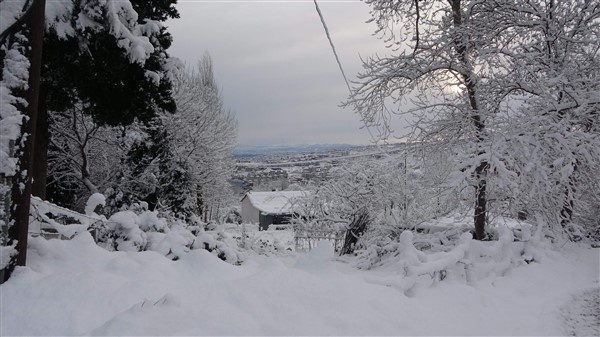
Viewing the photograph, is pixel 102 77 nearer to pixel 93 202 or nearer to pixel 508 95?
pixel 93 202

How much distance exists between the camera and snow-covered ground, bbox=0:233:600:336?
303cm

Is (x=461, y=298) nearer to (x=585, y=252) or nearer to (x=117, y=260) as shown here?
(x=117, y=260)

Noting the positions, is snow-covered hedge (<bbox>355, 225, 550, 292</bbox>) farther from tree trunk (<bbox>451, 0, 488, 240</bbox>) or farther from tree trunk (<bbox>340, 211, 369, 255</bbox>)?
tree trunk (<bbox>340, 211, 369, 255</bbox>)

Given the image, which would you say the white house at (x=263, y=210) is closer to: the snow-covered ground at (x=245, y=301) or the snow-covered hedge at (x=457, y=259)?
the snow-covered hedge at (x=457, y=259)

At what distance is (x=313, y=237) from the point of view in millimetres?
14250

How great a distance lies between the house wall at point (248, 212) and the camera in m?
51.0

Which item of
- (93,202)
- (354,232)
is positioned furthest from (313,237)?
(93,202)

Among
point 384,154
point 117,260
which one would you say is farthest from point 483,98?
point 117,260

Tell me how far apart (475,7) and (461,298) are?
6.64 metres

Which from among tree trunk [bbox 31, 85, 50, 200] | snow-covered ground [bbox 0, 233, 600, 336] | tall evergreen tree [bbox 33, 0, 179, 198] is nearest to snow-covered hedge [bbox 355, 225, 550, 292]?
snow-covered ground [bbox 0, 233, 600, 336]

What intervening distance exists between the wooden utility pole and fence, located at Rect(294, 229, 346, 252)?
9605 mm

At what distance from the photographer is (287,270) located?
402cm

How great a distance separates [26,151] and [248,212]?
5049 cm

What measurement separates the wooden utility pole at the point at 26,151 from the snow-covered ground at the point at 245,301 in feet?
1.08
